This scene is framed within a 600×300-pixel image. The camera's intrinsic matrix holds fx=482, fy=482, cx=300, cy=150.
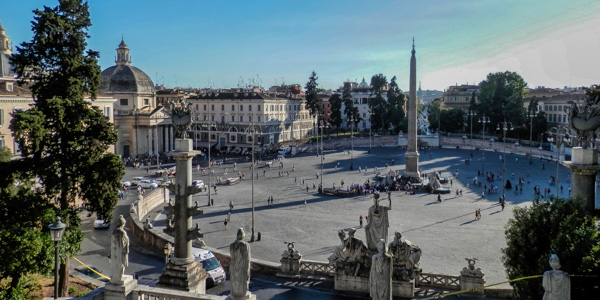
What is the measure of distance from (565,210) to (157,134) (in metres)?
68.9

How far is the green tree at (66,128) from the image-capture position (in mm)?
14930

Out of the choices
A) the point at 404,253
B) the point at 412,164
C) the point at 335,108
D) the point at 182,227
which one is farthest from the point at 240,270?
the point at 335,108

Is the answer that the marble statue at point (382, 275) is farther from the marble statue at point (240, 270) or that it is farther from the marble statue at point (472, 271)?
the marble statue at point (472, 271)

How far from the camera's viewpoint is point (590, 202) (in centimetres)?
1162

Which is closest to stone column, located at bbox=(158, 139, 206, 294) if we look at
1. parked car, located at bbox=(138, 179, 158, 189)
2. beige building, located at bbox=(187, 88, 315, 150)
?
parked car, located at bbox=(138, 179, 158, 189)

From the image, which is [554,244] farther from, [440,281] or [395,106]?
[395,106]

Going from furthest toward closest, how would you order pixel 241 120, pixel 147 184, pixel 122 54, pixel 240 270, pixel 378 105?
pixel 378 105 → pixel 241 120 → pixel 122 54 → pixel 147 184 → pixel 240 270

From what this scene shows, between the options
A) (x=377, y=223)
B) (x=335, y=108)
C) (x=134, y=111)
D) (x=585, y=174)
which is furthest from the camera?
(x=335, y=108)

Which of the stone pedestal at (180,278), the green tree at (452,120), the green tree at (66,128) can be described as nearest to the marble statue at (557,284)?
the stone pedestal at (180,278)

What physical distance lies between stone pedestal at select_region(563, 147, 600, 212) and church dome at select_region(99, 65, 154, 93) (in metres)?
71.1

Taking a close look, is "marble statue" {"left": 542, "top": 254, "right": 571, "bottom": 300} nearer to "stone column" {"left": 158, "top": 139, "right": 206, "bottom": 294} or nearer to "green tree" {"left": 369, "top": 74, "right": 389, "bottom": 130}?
"stone column" {"left": 158, "top": 139, "right": 206, "bottom": 294}

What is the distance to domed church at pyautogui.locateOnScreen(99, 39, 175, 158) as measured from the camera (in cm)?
7119

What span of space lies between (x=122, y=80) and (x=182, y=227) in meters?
67.3

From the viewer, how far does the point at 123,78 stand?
245 ft
